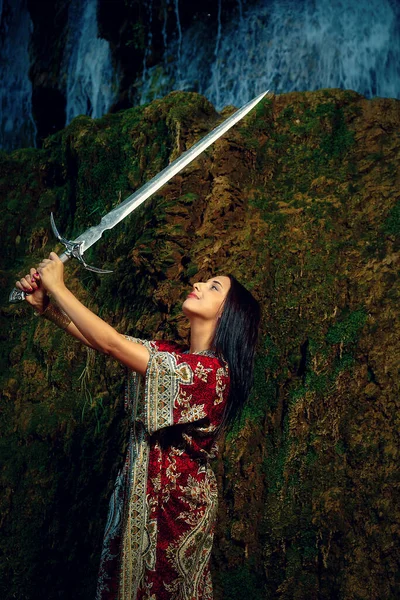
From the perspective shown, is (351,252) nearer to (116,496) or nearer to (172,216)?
(172,216)

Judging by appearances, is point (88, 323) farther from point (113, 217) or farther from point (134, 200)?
point (134, 200)

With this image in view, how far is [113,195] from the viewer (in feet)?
17.6

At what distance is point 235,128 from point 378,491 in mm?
2713

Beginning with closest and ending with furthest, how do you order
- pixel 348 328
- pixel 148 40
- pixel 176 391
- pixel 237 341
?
1. pixel 176 391
2. pixel 237 341
3. pixel 348 328
4. pixel 148 40

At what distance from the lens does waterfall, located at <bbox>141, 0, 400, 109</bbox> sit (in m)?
8.55

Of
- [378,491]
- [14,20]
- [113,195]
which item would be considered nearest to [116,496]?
[378,491]

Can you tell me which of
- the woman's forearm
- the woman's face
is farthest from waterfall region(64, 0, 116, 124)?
the woman's forearm

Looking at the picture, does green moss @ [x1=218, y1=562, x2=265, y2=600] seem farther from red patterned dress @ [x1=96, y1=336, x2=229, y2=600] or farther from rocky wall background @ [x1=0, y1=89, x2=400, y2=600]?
red patterned dress @ [x1=96, y1=336, x2=229, y2=600]

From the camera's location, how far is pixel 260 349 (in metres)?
4.45

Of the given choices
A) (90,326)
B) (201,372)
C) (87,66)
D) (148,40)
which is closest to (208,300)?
(201,372)

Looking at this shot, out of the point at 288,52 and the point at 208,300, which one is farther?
the point at 288,52

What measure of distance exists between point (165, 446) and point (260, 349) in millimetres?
1624

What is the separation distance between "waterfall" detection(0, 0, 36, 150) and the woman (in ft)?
30.2

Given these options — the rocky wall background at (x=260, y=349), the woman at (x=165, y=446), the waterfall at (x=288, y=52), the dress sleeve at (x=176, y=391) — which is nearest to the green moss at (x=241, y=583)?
the rocky wall background at (x=260, y=349)
